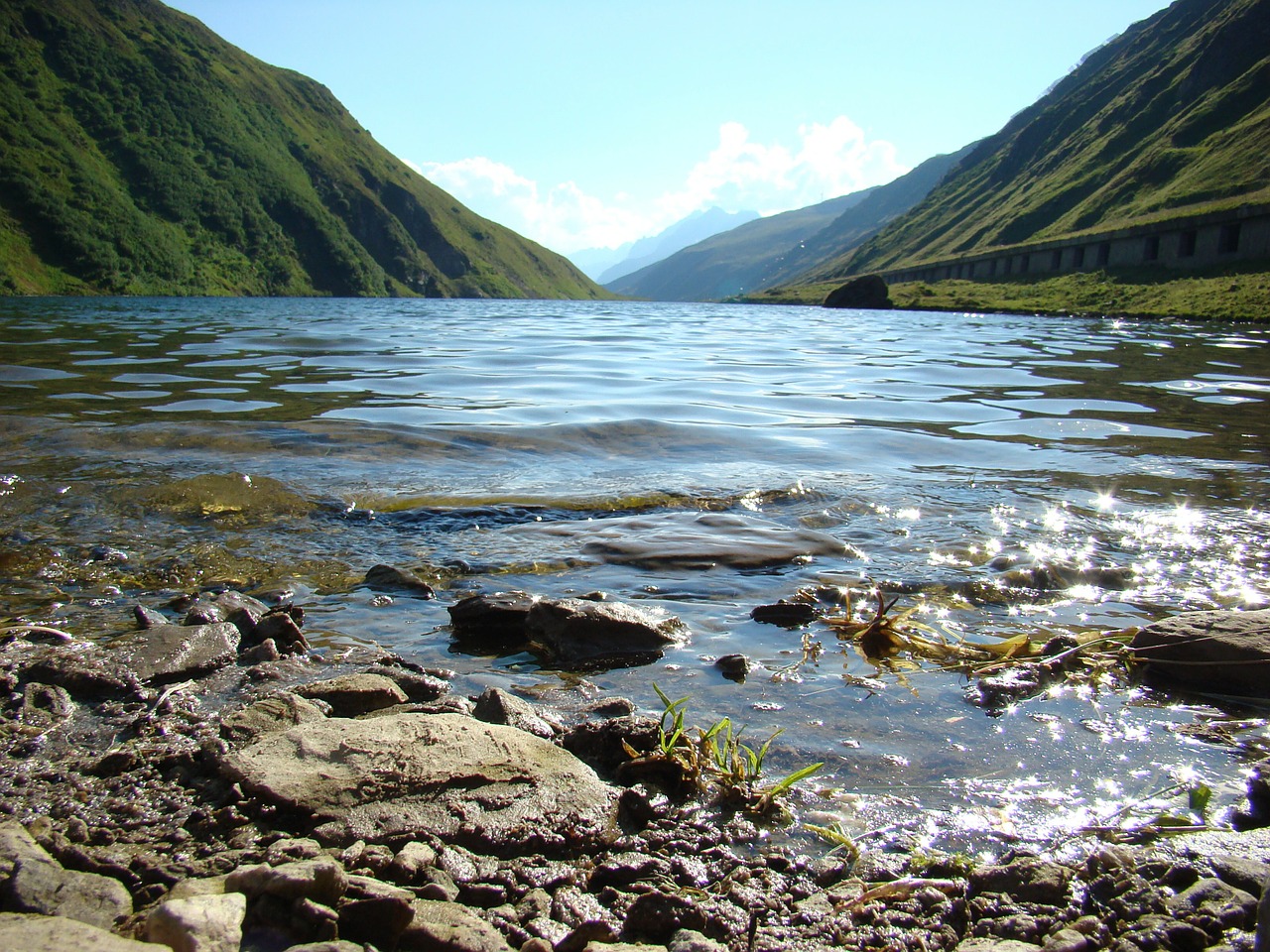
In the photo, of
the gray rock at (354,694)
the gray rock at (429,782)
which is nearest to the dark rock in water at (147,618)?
the gray rock at (354,694)

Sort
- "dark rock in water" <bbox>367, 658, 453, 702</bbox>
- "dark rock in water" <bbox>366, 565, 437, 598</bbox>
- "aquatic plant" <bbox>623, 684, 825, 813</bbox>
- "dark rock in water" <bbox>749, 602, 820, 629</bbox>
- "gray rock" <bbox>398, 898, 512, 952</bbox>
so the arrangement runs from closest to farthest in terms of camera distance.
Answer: "gray rock" <bbox>398, 898, 512, 952</bbox> < "aquatic plant" <bbox>623, 684, 825, 813</bbox> < "dark rock in water" <bbox>367, 658, 453, 702</bbox> < "dark rock in water" <bbox>749, 602, 820, 629</bbox> < "dark rock in water" <bbox>366, 565, 437, 598</bbox>

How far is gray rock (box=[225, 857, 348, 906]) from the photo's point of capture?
86.0 inches

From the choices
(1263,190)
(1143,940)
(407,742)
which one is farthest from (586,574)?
(1263,190)

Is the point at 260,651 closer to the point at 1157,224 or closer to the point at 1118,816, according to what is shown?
the point at 1118,816

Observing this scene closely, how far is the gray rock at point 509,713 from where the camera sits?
3.46 m

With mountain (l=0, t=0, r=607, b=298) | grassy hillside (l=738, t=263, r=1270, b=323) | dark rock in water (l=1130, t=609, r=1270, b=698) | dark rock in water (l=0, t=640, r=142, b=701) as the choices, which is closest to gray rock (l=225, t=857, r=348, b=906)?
dark rock in water (l=0, t=640, r=142, b=701)

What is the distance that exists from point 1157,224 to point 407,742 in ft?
262

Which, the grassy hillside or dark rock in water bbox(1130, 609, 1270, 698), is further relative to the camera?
the grassy hillside

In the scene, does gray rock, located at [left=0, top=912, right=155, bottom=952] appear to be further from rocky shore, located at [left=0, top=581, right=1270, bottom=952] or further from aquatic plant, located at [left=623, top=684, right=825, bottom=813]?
aquatic plant, located at [left=623, top=684, right=825, bottom=813]

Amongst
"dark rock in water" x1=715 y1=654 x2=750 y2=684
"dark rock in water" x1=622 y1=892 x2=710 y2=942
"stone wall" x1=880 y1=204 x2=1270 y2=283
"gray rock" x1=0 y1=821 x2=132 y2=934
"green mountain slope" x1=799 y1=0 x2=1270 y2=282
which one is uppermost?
"green mountain slope" x1=799 y1=0 x2=1270 y2=282

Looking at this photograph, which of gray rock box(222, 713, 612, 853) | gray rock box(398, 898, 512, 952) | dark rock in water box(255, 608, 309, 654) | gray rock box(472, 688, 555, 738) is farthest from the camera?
dark rock in water box(255, 608, 309, 654)

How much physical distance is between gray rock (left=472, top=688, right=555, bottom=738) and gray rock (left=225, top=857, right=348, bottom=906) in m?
1.23

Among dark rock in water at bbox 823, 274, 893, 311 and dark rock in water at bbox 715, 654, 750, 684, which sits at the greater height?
dark rock in water at bbox 823, 274, 893, 311

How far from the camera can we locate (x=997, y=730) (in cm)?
359
